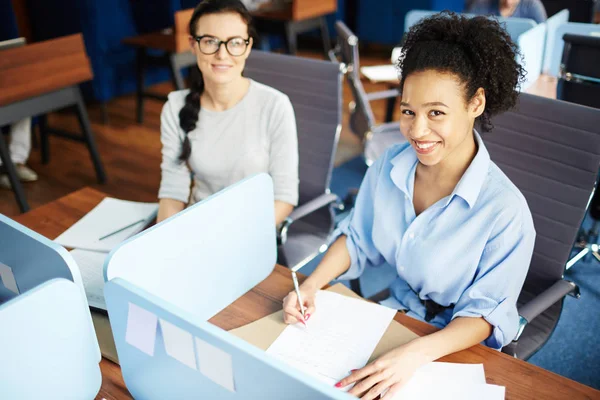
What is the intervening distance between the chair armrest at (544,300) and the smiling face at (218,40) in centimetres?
114

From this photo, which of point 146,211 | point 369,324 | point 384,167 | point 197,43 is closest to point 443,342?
point 369,324

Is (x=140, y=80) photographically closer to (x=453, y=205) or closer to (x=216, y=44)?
(x=216, y=44)

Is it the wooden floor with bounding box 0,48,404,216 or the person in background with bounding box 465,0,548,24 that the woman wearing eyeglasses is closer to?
the wooden floor with bounding box 0,48,404,216

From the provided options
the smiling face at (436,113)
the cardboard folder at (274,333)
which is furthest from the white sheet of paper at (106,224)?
the smiling face at (436,113)

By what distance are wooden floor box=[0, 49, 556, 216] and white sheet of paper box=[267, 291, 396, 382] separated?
8.00ft

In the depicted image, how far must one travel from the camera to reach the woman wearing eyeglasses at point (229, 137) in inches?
74.4

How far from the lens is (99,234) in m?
1.62

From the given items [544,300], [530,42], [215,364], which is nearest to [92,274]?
[215,364]

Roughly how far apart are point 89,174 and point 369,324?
10.5ft

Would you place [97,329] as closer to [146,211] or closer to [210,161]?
[146,211]

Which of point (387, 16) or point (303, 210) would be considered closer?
point (303, 210)

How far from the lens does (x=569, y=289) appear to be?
4.92ft

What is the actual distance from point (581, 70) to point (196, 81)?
1705 millimetres

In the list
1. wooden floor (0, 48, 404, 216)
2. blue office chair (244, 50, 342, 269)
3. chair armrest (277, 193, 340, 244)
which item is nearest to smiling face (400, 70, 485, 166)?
chair armrest (277, 193, 340, 244)
